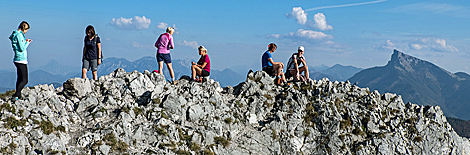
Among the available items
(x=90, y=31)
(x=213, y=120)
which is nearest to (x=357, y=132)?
(x=213, y=120)

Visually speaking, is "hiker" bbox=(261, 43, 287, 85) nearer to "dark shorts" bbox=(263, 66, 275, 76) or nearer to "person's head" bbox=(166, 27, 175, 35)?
"dark shorts" bbox=(263, 66, 275, 76)

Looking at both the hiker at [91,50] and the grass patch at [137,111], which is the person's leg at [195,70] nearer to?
the grass patch at [137,111]

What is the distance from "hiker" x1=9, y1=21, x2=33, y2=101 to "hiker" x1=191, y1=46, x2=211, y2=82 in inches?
346

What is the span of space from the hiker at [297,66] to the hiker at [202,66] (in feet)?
20.0

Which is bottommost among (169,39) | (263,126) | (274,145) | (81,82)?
(274,145)

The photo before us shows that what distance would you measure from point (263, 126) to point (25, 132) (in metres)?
12.3

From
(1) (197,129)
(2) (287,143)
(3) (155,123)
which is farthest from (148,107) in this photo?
(2) (287,143)

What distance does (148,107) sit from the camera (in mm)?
16562

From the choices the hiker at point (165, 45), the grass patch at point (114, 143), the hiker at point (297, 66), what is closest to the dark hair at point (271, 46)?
the hiker at point (297, 66)

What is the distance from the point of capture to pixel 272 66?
20.9 meters

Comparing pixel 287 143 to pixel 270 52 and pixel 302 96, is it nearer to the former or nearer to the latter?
pixel 302 96

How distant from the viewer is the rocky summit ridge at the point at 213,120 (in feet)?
45.9

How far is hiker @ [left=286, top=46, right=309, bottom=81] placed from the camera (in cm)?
2045

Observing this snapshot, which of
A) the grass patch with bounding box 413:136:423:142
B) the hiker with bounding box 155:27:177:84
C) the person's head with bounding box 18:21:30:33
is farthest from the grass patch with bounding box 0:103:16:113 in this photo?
the grass patch with bounding box 413:136:423:142
